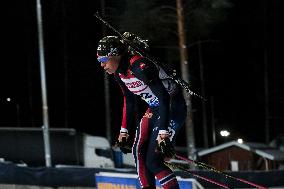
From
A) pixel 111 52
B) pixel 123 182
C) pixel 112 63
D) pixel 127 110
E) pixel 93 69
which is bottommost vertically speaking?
pixel 123 182

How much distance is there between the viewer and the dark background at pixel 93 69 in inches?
1752

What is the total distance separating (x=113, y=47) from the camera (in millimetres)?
5695

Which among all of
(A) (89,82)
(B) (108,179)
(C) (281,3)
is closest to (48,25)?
(A) (89,82)

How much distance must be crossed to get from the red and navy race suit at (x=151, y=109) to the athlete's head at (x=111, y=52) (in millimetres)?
66

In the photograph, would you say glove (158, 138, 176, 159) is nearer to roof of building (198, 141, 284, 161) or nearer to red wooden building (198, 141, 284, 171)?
roof of building (198, 141, 284, 161)

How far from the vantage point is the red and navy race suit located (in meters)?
5.48

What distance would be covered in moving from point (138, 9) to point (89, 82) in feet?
98.8

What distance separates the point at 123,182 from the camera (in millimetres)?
7484

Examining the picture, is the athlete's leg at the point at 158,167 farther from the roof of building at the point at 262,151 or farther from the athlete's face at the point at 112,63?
the roof of building at the point at 262,151

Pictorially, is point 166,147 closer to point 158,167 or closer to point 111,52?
point 158,167

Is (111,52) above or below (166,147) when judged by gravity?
above

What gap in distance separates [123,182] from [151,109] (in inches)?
73.0

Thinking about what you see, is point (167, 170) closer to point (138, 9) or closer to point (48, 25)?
point (138, 9)

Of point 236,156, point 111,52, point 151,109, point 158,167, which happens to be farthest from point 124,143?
point 236,156
